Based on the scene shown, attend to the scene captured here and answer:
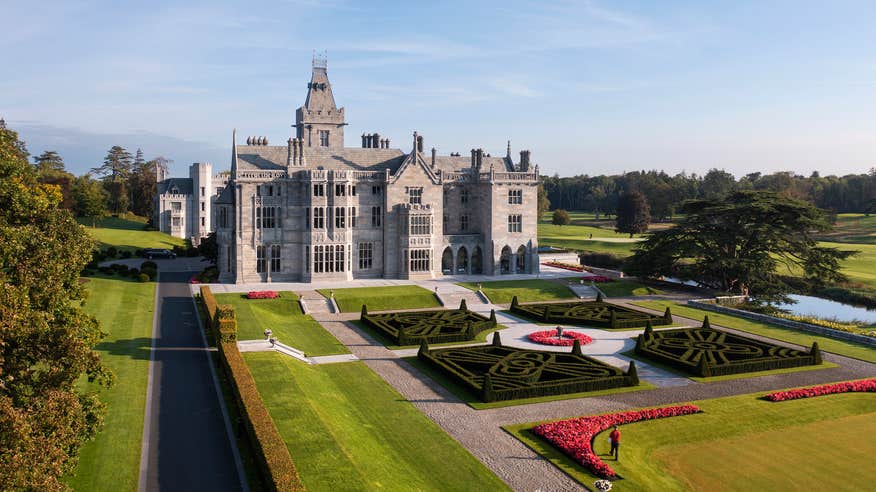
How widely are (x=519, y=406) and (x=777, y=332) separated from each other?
31.3m

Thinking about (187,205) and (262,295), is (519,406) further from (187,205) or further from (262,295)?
(187,205)

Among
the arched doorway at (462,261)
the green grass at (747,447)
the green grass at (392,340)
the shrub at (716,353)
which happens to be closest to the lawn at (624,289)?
the arched doorway at (462,261)

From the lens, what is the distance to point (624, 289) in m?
77.1

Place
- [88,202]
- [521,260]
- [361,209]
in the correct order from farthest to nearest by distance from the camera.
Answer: [88,202]
[521,260]
[361,209]

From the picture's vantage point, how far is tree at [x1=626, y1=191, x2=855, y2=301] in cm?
7256

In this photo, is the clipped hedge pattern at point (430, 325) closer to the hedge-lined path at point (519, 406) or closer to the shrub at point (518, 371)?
the hedge-lined path at point (519, 406)

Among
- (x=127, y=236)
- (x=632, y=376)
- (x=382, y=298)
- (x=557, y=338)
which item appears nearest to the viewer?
(x=632, y=376)

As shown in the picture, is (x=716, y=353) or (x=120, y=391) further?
(x=716, y=353)

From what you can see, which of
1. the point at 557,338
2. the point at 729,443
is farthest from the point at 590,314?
the point at 729,443

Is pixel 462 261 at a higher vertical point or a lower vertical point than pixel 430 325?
higher

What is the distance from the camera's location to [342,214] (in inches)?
3056

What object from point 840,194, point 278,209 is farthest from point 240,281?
point 840,194

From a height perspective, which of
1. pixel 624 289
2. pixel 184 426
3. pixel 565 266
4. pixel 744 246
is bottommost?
pixel 184 426

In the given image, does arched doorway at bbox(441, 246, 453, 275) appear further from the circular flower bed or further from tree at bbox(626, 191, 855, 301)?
the circular flower bed
